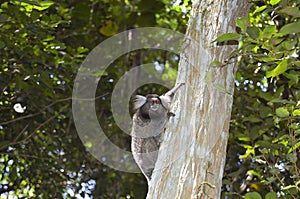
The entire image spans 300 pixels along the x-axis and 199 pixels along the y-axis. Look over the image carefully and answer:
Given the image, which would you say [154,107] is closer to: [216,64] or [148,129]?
[148,129]

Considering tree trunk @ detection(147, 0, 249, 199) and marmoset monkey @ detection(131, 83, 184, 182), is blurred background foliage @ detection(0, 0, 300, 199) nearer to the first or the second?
marmoset monkey @ detection(131, 83, 184, 182)

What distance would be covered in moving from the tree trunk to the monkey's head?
54 centimetres

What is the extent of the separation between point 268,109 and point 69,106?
258cm

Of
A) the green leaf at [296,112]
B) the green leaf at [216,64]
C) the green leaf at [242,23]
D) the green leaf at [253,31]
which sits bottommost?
the green leaf at [296,112]

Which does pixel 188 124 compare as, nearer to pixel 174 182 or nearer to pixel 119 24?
pixel 174 182

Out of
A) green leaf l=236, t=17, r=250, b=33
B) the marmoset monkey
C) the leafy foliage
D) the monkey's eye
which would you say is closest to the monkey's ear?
the marmoset monkey

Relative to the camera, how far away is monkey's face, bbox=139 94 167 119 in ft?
11.8

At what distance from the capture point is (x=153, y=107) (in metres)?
3.66

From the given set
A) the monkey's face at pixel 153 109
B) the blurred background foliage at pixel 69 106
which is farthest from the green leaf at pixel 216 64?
the blurred background foliage at pixel 69 106

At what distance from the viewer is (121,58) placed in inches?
266

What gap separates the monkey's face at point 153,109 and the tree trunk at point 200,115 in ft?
1.98

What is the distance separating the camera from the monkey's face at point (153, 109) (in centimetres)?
359

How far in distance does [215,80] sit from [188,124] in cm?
30

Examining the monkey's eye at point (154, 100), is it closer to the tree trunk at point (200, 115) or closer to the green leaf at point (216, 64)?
the tree trunk at point (200, 115)
